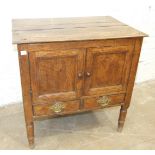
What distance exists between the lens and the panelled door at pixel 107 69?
1331mm

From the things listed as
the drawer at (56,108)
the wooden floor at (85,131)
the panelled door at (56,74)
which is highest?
the panelled door at (56,74)

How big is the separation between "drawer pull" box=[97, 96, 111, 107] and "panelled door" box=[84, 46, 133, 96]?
2.1 inches

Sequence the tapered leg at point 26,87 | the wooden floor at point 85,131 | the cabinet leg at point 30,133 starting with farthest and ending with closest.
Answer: the wooden floor at point 85,131, the cabinet leg at point 30,133, the tapered leg at point 26,87

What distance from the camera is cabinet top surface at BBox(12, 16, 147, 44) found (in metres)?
1.23

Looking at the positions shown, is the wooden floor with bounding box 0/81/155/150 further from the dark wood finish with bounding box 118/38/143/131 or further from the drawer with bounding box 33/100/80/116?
the drawer with bounding box 33/100/80/116

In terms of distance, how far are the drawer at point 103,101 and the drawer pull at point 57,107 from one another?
17 cm

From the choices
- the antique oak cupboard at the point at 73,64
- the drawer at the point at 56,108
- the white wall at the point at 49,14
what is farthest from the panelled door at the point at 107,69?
the white wall at the point at 49,14

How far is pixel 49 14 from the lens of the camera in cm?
173

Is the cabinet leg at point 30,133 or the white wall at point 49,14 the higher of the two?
the white wall at point 49,14

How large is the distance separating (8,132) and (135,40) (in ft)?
3.84

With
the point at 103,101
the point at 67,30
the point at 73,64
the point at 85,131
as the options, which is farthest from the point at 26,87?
the point at 85,131

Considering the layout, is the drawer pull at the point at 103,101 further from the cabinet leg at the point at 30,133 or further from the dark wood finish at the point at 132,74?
the cabinet leg at the point at 30,133

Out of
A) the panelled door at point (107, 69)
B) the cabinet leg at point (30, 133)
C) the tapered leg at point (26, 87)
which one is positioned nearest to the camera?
the tapered leg at point (26, 87)
